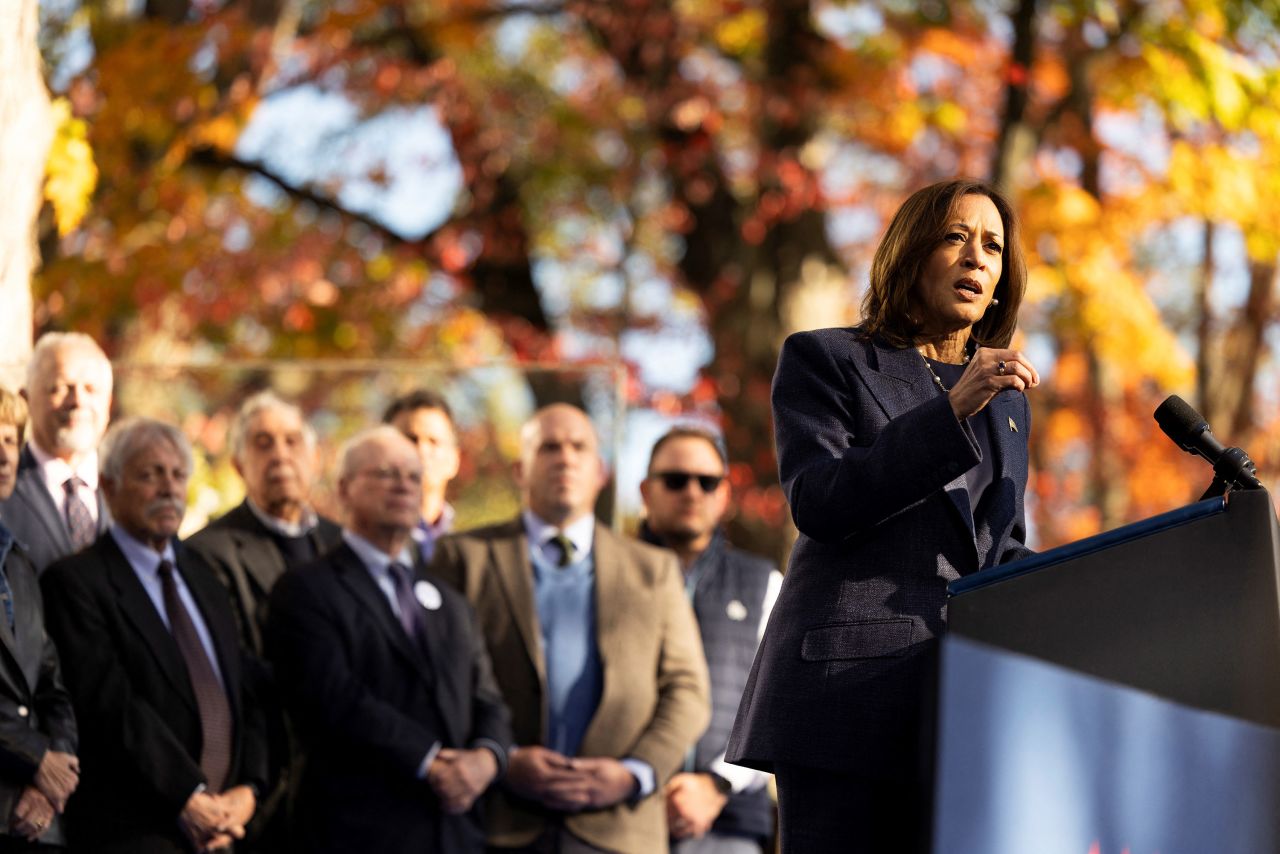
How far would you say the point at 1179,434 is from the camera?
3121 millimetres

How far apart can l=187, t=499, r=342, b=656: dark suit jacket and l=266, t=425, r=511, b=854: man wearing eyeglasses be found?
24 cm

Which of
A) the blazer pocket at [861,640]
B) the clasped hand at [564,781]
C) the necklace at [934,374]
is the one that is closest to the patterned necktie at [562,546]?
the clasped hand at [564,781]

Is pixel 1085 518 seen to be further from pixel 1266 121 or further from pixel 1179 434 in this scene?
pixel 1179 434

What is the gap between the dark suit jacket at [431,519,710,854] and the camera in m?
5.80

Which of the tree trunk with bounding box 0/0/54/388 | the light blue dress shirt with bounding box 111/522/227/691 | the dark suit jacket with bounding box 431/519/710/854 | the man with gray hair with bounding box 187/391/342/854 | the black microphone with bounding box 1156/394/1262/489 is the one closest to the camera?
the black microphone with bounding box 1156/394/1262/489

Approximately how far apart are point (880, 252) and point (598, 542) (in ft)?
10.0

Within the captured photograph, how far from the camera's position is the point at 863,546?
3080 mm

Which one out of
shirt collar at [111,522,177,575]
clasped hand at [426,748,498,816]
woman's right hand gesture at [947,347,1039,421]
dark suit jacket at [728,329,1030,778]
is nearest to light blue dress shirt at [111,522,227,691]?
shirt collar at [111,522,177,575]

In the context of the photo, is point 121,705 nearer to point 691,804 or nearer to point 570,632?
point 570,632

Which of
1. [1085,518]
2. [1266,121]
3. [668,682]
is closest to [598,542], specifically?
[668,682]

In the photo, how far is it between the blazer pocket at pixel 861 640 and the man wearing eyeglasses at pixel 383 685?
2541 millimetres

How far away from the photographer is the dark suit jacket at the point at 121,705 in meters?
4.91

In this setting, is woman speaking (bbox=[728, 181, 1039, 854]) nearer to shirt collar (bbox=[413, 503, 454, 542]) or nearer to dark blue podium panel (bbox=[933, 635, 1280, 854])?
dark blue podium panel (bbox=[933, 635, 1280, 854])

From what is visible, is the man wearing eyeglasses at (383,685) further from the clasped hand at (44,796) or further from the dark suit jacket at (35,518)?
the clasped hand at (44,796)
